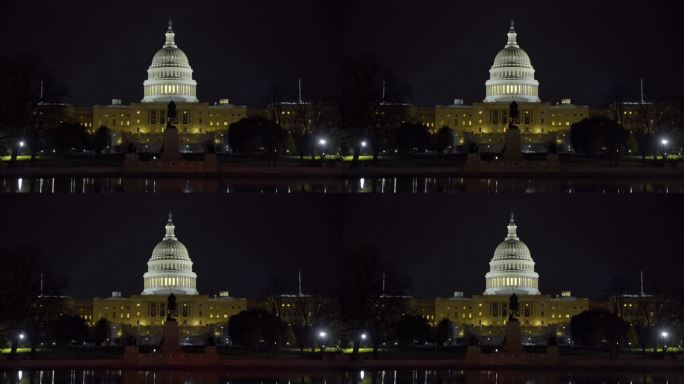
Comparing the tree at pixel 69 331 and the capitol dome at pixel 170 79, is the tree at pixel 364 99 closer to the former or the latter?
the tree at pixel 69 331

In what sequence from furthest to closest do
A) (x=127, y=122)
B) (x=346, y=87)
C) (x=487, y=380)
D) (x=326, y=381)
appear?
(x=127, y=122) → (x=346, y=87) → (x=487, y=380) → (x=326, y=381)

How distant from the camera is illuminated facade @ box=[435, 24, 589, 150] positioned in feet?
495

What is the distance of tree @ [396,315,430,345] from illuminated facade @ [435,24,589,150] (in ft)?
118

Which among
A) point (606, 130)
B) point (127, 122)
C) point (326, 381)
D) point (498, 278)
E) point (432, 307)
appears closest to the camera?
point (326, 381)

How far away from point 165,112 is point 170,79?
11.1 m

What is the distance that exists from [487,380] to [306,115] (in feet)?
123

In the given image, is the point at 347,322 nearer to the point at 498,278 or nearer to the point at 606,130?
the point at 606,130

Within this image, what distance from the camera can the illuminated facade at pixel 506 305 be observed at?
14300cm

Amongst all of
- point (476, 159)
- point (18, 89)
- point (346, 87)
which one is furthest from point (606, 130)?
point (18, 89)

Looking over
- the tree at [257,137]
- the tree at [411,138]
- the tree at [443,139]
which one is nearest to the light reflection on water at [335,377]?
the tree at [257,137]

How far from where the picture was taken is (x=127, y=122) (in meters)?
154

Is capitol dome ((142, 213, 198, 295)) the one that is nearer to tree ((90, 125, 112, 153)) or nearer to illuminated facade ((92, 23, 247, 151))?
illuminated facade ((92, 23, 247, 151))

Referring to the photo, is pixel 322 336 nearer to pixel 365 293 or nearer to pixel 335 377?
pixel 365 293

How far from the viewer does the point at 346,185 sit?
10031 centimetres
